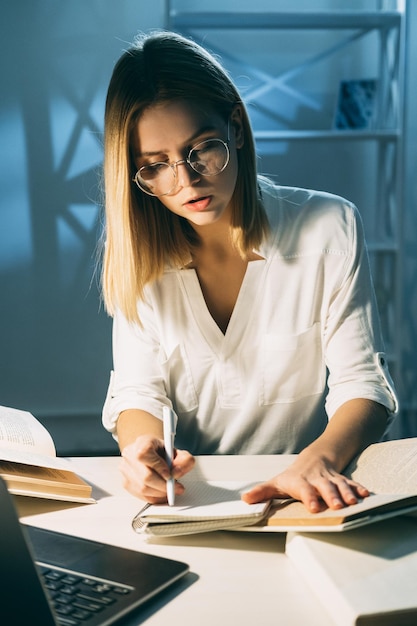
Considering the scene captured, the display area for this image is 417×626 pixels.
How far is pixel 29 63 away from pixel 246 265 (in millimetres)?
2357

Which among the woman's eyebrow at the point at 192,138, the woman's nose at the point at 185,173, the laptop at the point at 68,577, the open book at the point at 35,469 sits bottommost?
the open book at the point at 35,469

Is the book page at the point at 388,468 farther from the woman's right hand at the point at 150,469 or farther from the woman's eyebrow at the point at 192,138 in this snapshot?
the woman's eyebrow at the point at 192,138

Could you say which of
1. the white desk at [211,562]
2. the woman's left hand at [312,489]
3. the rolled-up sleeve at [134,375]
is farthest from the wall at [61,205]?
→ the woman's left hand at [312,489]

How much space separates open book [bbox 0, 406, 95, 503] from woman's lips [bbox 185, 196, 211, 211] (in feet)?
1.54

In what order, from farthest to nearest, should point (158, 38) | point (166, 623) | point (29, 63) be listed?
point (29, 63), point (158, 38), point (166, 623)

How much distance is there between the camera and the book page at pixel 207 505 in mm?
907

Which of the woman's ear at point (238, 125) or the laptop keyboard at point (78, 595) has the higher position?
the woman's ear at point (238, 125)

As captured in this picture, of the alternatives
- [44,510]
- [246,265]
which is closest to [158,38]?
[246,265]

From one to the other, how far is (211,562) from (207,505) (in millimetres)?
117

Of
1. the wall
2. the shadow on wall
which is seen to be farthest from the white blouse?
the shadow on wall

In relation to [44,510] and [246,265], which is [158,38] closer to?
[246,265]

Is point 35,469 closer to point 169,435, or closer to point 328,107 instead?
point 169,435

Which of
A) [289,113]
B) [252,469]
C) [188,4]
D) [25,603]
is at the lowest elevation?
[252,469]

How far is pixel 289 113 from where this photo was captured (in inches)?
136
